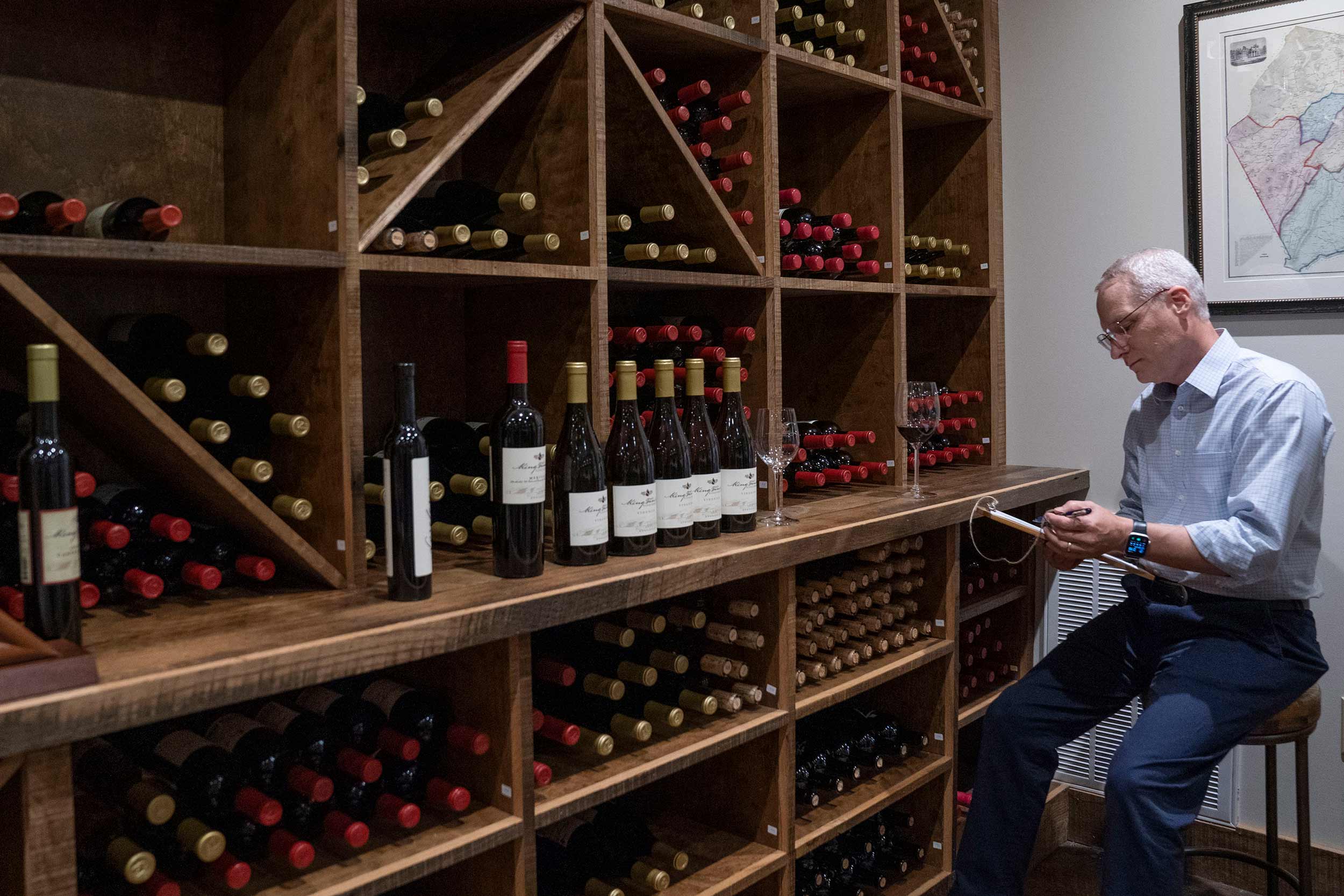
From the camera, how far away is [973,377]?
3.26 metres

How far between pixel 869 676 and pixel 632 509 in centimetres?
83

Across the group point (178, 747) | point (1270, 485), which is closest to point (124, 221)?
point (178, 747)

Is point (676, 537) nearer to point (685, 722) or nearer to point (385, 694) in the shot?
point (685, 722)

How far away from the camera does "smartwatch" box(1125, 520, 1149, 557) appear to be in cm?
214

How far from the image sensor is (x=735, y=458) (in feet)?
7.06

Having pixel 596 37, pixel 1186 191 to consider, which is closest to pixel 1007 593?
pixel 1186 191

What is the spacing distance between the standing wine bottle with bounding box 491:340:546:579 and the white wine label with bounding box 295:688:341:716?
0.32 metres

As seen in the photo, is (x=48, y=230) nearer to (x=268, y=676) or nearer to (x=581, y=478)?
(x=268, y=676)

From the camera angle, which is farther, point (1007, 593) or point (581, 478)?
point (1007, 593)

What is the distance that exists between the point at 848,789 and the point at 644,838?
0.59 meters

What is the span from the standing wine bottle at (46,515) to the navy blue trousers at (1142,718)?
6.16 feet

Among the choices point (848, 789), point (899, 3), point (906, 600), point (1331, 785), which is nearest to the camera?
point (848, 789)

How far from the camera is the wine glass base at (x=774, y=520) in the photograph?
86.2 inches

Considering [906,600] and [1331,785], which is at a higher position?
[906,600]
